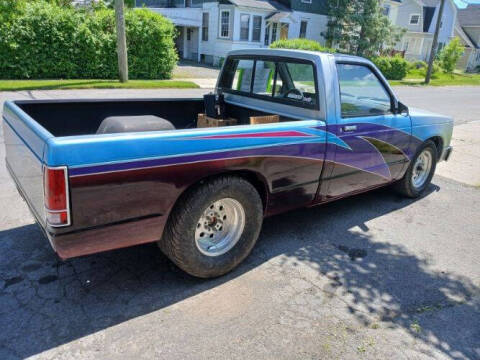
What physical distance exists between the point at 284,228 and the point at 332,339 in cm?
180

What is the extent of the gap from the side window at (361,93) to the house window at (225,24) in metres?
24.6

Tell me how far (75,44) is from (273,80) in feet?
45.8

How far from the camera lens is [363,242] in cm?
442

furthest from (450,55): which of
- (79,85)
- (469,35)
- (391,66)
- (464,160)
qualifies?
(79,85)

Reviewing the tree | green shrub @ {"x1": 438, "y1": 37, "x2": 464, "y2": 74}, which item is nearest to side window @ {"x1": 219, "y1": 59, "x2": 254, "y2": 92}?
the tree

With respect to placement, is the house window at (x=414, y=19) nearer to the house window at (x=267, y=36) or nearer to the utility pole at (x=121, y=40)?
the house window at (x=267, y=36)

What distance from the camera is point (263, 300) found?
330 centimetres

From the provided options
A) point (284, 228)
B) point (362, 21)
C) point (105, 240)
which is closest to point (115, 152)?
point (105, 240)

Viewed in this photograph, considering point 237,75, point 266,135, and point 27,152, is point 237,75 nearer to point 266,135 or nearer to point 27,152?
point 266,135

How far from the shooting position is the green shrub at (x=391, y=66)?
93.3ft

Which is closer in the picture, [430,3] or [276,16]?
[276,16]

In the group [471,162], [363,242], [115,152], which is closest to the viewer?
[115,152]

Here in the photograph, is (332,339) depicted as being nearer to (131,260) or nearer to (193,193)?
(193,193)

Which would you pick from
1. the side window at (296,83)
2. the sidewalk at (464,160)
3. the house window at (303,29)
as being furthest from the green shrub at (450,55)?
the side window at (296,83)
